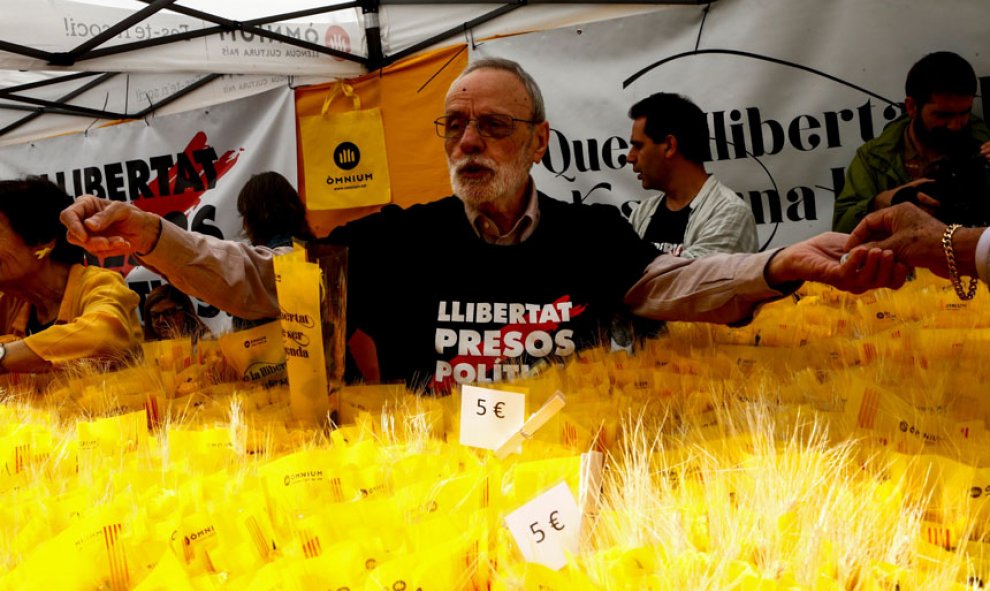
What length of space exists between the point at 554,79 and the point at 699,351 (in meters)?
2.84

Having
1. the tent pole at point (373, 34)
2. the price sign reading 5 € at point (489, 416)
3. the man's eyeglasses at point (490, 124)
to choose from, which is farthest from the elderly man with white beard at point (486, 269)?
the tent pole at point (373, 34)

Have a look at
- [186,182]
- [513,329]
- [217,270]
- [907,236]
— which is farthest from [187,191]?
[907,236]

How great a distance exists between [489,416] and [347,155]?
3863 millimetres

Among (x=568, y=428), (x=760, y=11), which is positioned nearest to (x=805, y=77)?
(x=760, y=11)

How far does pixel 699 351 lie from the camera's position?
1411 mm

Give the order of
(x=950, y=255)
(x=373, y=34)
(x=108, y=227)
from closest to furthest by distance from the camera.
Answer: (x=950, y=255), (x=108, y=227), (x=373, y=34)

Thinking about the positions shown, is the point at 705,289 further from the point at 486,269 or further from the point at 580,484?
the point at 580,484

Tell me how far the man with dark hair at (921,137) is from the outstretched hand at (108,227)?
268 cm

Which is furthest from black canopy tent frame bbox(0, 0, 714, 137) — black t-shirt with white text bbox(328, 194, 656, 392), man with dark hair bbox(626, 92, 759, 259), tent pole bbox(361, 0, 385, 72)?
black t-shirt with white text bbox(328, 194, 656, 392)

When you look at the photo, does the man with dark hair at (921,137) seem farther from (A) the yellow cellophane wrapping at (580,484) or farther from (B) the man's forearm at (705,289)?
(A) the yellow cellophane wrapping at (580,484)

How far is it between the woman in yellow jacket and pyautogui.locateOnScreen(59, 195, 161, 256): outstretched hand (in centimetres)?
60

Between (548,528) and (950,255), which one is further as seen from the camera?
(950,255)

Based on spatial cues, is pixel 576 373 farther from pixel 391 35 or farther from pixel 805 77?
pixel 391 35

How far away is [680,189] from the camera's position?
3.29 metres
